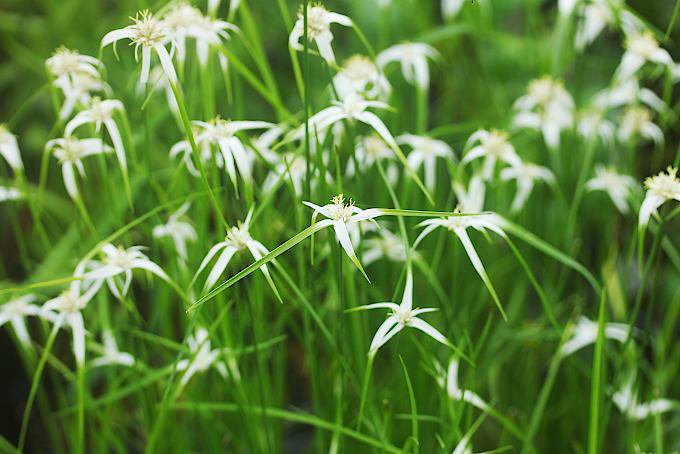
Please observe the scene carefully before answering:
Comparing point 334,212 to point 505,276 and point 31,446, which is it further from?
point 31,446

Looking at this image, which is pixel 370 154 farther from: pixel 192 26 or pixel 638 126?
pixel 638 126

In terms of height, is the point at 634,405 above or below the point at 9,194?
below

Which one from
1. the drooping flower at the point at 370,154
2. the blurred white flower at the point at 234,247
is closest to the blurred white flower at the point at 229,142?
the blurred white flower at the point at 234,247

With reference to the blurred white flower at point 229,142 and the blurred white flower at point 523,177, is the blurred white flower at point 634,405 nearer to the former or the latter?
the blurred white flower at point 523,177

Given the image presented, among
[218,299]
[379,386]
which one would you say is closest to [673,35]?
[379,386]

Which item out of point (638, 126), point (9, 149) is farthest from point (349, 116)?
point (638, 126)

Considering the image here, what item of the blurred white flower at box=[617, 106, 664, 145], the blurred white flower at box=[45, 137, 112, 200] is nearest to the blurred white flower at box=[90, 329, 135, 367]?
the blurred white flower at box=[45, 137, 112, 200]
